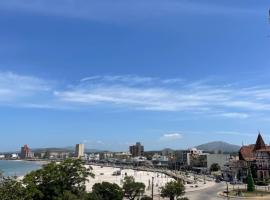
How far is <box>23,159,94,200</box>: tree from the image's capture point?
42.6 m

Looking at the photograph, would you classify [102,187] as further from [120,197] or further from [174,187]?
[174,187]

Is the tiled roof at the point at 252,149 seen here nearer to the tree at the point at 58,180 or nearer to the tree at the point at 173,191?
the tree at the point at 173,191

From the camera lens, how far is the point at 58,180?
44344 millimetres

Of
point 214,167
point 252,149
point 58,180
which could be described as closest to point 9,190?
point 58,180

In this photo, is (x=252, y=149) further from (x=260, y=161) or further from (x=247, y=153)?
(x=260, y=161)

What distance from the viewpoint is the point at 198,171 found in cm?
18012

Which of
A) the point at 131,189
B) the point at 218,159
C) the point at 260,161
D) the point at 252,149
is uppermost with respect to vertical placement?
the point at 252,149

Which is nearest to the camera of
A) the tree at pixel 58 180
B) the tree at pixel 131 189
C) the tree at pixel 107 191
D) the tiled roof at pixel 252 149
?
the tree at pixel 58 180

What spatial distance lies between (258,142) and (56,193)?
271 ft

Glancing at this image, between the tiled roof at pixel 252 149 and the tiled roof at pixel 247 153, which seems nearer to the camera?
the tiled roof at pixel 252 149

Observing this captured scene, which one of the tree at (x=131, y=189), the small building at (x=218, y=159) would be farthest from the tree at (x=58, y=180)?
the small building at (x=218, y=159)

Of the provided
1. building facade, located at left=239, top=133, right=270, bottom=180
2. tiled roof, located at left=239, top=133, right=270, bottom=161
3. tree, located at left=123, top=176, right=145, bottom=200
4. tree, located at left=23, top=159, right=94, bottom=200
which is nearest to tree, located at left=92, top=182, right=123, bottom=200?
tree, located at left=23, top=159, right=94, bottom=200

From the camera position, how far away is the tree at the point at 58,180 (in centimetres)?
4264

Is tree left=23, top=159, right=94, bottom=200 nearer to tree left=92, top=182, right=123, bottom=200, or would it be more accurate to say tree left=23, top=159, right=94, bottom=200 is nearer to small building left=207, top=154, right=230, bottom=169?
tree left=92, top=182, right=123, bottom=200
